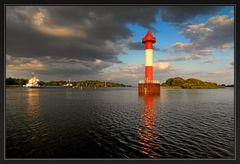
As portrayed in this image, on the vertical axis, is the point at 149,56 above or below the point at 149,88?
above

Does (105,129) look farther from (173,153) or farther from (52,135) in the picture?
(173,153)

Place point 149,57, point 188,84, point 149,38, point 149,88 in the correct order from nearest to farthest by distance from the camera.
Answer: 1. point 149,57
2. point 149,38
3. point 149,88
4. point 188,84

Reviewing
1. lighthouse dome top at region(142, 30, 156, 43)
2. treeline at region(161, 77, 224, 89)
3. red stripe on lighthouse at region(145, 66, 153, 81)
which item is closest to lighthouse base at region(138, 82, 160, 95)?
red stripe on lighthouse at region(145, 66, 153, 81)

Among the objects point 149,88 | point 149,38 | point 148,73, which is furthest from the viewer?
point 149,88

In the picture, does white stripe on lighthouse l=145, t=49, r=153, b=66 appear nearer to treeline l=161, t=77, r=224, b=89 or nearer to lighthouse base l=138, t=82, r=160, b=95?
lighthouse base l=138, t=82, r=160, b=95

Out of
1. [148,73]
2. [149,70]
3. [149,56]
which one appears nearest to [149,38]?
[149,56]

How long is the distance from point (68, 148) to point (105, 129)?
5.83 m

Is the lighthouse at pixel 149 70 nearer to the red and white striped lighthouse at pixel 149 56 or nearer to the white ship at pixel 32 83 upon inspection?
the red and white striped lighthouse at pixel 149 56

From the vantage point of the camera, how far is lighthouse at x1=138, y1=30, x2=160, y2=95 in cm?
5497

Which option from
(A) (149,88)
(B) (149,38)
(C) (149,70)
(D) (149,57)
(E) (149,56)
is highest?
(B) (149,38)

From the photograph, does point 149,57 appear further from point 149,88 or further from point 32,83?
point 32,83

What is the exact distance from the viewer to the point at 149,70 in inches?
2172
